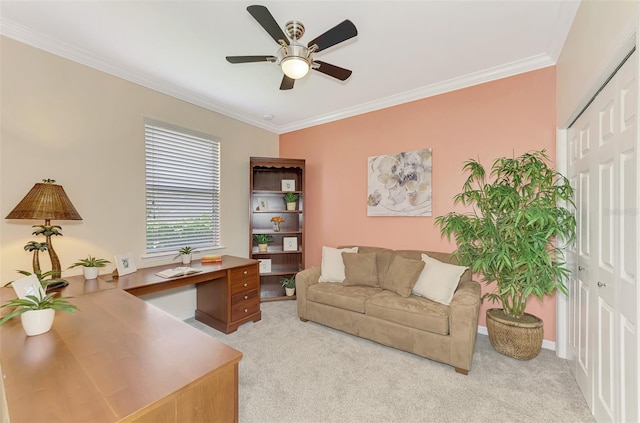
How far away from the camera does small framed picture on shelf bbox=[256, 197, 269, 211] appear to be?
13.5ft

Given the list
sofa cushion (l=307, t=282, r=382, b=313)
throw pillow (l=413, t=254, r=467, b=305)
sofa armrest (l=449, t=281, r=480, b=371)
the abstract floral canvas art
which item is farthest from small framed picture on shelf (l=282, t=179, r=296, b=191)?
sofa armrest (l=449, t=281, r=480, b=371)

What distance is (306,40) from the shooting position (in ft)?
7.47

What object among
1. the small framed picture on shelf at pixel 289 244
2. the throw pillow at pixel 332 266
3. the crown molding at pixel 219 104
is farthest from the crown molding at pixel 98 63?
the throw pillow at pixel 332 266

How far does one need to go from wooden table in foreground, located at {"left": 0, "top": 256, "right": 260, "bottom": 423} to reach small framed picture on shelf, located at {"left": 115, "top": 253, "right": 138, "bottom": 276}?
102 cm

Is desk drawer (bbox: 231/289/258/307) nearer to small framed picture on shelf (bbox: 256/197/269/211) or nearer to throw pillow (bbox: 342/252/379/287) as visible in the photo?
throw pillow (bbox: 342/252/379/287)

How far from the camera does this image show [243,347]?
8.64ft

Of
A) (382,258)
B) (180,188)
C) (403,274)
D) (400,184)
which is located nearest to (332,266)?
(382,258)

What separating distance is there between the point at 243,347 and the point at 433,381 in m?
1.73

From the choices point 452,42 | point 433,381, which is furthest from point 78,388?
point 452,42

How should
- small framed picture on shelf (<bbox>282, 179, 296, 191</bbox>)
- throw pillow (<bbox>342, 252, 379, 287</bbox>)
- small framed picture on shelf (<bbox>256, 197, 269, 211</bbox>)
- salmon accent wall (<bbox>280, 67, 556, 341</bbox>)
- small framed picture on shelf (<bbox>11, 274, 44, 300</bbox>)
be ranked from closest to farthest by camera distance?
small framed picture on shelf (<bbox>11, 274, 44, 300</bbox>) → salmon accent wall (<bbox>280, 67, 556, 341</bbox>) → throw pillow (<bbox>342, 252, 379, 287</bbox>) → small framed picture on shelf (<bbox>256, 197, 269, 211</bbox>) → small framed picture on shelf (<bbox>282, 179, 296, 191</bbox>)

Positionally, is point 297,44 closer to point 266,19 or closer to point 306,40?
point 266,19

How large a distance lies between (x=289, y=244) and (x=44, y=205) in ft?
9.04

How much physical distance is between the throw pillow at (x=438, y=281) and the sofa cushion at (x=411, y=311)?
0.07 meters

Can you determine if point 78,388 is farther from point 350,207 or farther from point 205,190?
point 350,207
